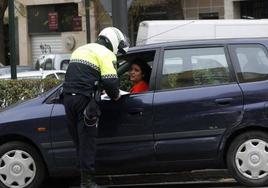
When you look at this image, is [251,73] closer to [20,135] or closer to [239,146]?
[239,146]

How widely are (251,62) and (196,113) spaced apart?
847 mm

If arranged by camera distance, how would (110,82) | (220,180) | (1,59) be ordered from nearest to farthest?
(110,82) → (220,180) → (1,59)

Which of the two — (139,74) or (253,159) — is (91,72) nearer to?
(139,74)

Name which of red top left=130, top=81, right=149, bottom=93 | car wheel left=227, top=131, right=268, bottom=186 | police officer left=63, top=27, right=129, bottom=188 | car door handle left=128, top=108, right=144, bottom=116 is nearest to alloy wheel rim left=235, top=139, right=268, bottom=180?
car wheel left=227, top=131, right=268, bottom=186

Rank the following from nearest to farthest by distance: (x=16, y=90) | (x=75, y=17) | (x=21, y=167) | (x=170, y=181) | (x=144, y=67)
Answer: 1. (x=21, y=167)
2. (x=144, y=67)
3. (x=170, y=181)
4. (x=16, y=90)
5. (x=75, y=17)

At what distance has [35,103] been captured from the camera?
7.87 metres

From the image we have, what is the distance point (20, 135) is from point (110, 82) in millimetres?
1380

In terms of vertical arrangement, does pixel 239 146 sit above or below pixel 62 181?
above

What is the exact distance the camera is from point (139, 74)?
7879mm

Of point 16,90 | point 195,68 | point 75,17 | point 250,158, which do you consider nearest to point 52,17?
point 75,17

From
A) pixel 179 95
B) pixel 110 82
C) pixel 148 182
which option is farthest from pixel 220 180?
pixel 110 82

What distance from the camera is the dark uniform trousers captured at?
7168 mm

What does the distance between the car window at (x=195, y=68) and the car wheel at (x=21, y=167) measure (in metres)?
1.69

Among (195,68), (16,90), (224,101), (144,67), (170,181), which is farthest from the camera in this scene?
(16,90)
